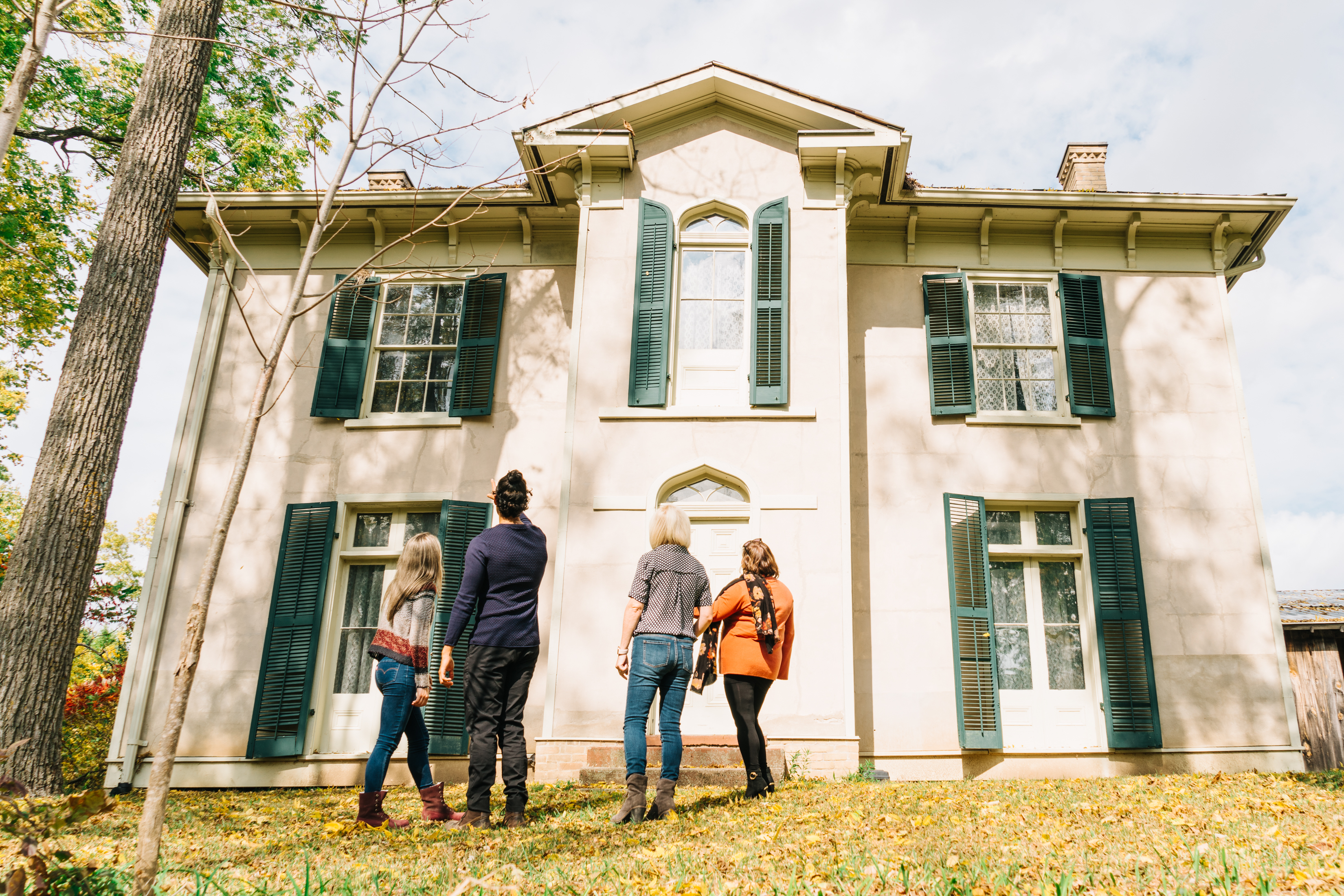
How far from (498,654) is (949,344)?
6.73 meters

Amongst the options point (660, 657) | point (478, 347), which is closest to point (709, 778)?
point (660, 657)

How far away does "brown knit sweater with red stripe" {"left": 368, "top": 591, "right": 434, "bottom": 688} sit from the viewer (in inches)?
Answer: 203

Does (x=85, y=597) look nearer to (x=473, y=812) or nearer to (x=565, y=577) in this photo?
(x=565, y=577)

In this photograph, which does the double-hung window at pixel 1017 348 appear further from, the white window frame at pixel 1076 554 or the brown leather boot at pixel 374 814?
the brown leather boot at pixel 374 814

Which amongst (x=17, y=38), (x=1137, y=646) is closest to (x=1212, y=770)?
(x=1137, y=646)

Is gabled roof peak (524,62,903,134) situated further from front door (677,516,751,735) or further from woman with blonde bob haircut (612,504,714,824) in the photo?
woman with blonde bob haircut (612,504,714,824)

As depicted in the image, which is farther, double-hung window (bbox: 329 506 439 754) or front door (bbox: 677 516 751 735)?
double-hung window (bbox: 329 506 439 754)

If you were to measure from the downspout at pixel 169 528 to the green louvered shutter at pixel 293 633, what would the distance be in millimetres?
1175

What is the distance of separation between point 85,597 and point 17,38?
9665 mm

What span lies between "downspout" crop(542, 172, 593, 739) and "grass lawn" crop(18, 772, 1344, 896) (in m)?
1.84

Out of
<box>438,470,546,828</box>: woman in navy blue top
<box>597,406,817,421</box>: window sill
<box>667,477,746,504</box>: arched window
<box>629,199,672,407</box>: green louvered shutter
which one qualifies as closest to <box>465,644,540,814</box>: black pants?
<box>438,470,546,828</box>: woman in navy blue top

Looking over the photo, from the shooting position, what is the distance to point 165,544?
952cm

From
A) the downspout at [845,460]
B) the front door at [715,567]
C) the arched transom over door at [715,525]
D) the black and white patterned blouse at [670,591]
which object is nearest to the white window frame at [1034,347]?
the downspout at [845,460]

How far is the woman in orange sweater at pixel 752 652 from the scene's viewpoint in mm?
5492
